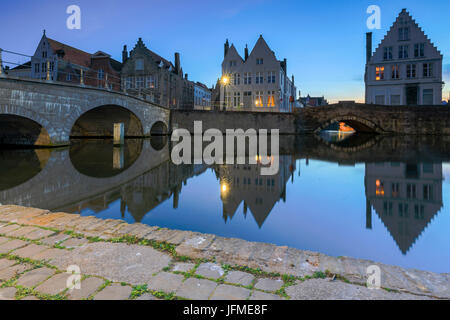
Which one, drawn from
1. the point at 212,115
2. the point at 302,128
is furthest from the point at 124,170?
the point at 302,128

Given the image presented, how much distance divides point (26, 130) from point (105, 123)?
1173 cm

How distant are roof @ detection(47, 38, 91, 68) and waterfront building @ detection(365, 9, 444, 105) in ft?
143

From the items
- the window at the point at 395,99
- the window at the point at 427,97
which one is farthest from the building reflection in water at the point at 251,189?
the window at the point at 427,97

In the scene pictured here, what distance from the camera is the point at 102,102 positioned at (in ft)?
65.3

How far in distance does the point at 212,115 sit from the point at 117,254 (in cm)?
3306

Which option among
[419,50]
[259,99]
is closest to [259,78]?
[259,99]

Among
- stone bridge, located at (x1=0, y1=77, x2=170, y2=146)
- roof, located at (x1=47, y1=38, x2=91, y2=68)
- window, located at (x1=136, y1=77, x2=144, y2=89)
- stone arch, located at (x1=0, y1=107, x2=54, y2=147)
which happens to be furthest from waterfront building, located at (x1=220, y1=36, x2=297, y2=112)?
stone arch, located at (x1=0, y1=107, x2=54, y2=147)

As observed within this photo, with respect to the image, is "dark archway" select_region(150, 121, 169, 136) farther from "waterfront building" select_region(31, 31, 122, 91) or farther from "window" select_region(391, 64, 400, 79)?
"window" select_region(391, 64, 400, 79)

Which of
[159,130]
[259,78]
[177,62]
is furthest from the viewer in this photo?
[177,62]

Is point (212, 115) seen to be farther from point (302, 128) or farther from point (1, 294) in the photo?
point (1, 294)

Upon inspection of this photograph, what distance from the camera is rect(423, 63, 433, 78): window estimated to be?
37.2m

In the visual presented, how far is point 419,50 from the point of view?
37.6m

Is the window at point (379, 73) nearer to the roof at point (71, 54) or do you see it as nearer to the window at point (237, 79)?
the window at point (237, 79)

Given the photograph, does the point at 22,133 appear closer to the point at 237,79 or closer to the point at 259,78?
the point at 237,79
